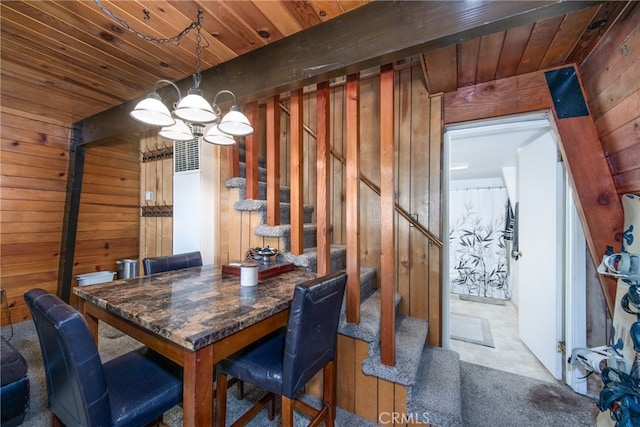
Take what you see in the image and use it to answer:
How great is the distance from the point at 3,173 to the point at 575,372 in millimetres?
5397

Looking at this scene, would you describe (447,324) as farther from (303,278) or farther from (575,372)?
(303,278)

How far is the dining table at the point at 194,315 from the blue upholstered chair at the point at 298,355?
0.15m

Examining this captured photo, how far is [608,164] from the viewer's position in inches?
60.6

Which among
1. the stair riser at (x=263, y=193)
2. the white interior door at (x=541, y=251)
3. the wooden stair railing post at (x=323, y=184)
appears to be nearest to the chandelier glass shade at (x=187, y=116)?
the wooden stair railing post at (x=323, y=184)

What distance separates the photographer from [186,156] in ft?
8.50

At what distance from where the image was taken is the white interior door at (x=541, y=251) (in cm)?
209

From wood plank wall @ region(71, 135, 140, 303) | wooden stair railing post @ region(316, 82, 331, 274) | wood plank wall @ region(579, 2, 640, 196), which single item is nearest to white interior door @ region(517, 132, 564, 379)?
wood plank wall @ region(579, 2, 640, 196)

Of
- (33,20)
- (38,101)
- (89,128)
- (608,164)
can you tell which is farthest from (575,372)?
(38,101)

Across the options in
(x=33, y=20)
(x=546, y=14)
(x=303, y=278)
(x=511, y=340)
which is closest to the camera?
(x=546, y=14)

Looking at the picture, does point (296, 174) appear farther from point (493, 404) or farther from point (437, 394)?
point (493, 404)

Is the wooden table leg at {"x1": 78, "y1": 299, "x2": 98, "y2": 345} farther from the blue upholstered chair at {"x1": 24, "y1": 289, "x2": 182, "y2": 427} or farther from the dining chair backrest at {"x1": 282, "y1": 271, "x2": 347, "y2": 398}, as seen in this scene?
the dining chair backrest at {"x1": 282, "y1": 271, "x2": 347, "y2": 398}

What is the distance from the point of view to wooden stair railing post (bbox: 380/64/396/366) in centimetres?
152

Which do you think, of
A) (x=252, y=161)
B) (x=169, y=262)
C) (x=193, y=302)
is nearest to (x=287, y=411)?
(x=193, y=302)

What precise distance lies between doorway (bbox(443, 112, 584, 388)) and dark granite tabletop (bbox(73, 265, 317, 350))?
1752mm
